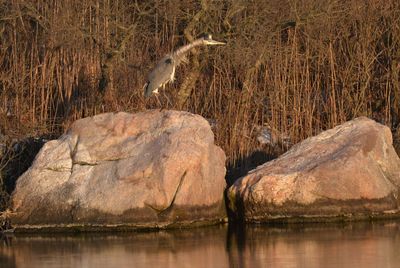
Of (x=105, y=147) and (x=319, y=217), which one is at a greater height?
(x=105, y=147)

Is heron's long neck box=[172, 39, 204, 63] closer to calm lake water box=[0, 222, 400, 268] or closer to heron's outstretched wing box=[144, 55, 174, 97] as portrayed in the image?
heron's outstretched wing box=[144, 55, 174, 97]

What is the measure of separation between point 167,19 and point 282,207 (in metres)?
3.46

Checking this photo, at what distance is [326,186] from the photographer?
36.1 feet

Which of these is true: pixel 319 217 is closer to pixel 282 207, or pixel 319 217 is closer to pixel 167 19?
pixel 282 207

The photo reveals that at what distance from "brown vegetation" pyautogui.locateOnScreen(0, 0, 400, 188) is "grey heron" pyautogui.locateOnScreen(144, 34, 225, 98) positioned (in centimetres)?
56

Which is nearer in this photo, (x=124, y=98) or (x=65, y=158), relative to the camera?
(x=65, y=158)

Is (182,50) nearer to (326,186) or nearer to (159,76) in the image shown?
(159,76)

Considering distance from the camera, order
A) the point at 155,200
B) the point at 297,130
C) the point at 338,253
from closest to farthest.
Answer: the point at 338,253 < the point at 155,200 < the point at 297,130

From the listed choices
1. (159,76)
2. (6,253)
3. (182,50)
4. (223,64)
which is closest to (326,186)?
(159,76)

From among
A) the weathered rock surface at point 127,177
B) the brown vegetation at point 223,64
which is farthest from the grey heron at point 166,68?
the weathered rock surface at point 127,177

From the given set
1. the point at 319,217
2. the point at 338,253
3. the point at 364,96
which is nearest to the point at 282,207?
the point at 319,217

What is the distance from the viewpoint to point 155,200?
10773 millimetres

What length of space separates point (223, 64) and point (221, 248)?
13.6ft

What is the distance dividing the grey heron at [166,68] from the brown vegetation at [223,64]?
565mm
